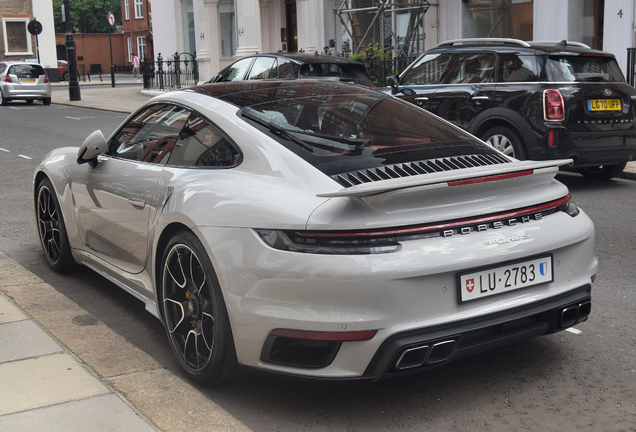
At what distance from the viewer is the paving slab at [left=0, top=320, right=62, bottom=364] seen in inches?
151

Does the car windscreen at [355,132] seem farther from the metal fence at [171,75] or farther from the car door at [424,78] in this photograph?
the metal fence at [171,75]

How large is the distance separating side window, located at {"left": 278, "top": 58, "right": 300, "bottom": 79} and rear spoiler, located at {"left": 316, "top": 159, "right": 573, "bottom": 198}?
1051 cm

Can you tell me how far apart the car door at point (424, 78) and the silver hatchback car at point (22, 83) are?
22.6m

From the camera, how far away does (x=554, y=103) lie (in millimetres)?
8672

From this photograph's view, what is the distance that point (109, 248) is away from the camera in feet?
15.1

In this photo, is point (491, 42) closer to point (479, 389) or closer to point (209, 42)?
point (479, 389)

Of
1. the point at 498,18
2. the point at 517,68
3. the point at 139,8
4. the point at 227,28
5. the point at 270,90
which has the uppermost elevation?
the point at 139,8

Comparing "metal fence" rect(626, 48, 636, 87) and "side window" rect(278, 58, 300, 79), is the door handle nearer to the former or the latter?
"side window" rect(278, 58, 300, 79)

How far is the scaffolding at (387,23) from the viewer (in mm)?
21453

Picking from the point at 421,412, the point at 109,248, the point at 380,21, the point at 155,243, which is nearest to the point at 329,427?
the point at 421,412

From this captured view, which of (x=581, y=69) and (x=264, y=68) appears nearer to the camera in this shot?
(x=581, y=69)

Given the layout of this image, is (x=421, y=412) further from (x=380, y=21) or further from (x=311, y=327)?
A: (x=380, y=21)

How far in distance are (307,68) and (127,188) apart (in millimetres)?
9666

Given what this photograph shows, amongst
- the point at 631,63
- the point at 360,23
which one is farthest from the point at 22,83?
the point at 631,63
